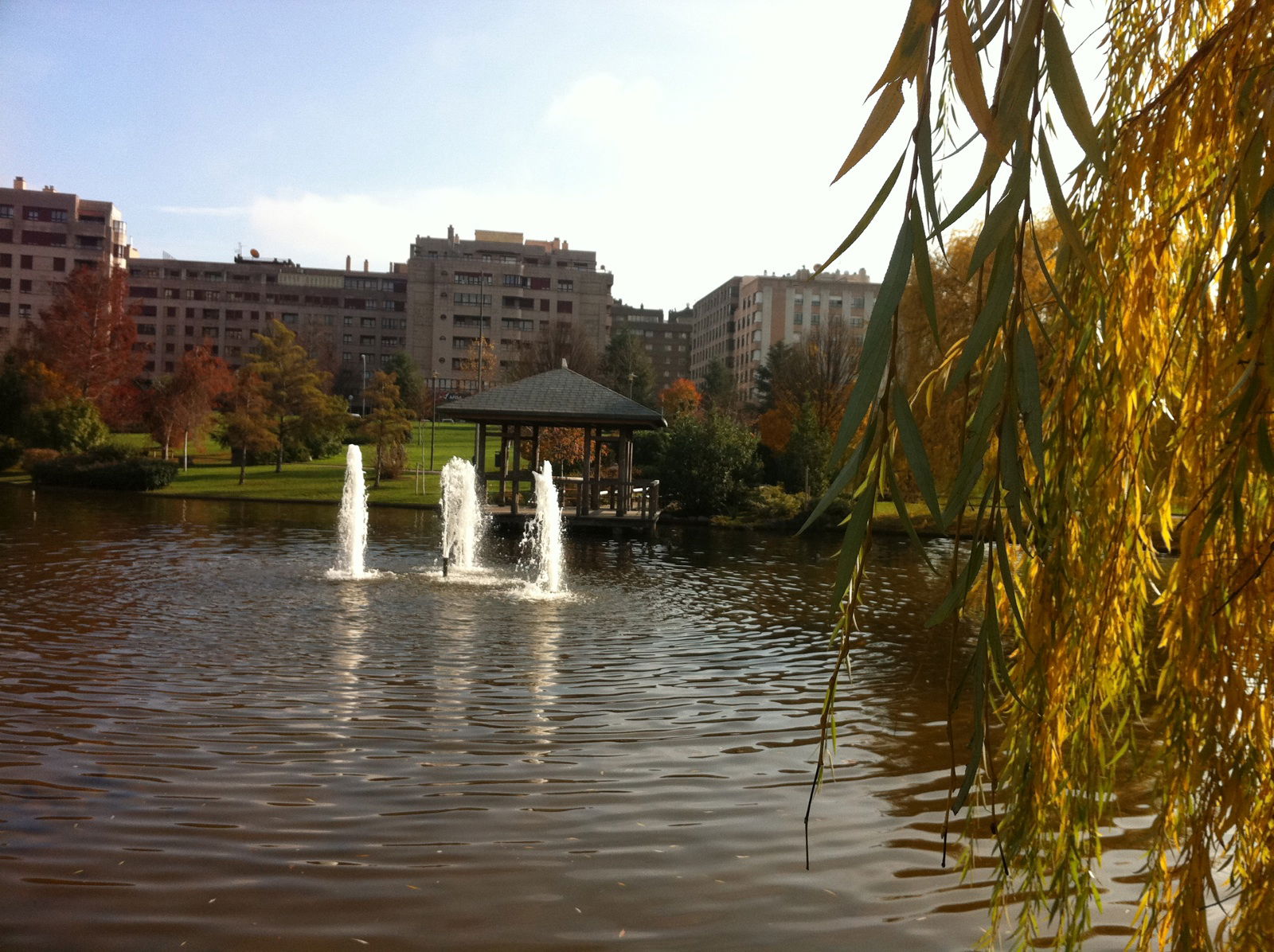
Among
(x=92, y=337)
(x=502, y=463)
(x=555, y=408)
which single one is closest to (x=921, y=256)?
(x=555, y=408)

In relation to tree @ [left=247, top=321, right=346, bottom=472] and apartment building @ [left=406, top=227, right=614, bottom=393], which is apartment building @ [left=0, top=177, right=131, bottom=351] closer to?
apartment building @ [left=406, top=227, right=614, bottom=393]

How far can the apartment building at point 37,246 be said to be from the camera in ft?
253

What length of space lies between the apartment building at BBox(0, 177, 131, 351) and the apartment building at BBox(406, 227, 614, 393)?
2400cm

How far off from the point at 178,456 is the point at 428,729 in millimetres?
43646

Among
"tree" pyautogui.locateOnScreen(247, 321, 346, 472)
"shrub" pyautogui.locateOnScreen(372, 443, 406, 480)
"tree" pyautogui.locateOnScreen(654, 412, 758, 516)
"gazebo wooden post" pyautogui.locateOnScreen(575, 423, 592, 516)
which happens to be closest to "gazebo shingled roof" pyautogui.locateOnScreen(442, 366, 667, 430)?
"gazebo wooden post" pyautogui.locateOnScreen(575, 423, 592, 516)

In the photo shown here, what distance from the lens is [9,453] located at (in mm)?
38906

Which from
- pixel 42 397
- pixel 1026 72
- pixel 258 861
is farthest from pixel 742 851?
pixel 42 397

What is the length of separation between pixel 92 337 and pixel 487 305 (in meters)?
40.6

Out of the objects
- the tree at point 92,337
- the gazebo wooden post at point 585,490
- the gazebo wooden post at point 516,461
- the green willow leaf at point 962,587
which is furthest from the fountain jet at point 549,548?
the tree at point 92,337

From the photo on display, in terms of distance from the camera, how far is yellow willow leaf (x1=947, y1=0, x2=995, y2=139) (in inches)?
56.1

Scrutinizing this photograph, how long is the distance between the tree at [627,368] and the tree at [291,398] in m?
21.6

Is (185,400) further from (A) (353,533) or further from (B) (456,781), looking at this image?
(B) (456,781)

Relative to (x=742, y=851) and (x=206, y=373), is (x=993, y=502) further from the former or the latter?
(x=206, y=373)

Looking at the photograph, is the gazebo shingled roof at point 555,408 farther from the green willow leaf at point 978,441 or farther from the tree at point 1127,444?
the green willow leaf at point 978,441
